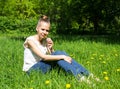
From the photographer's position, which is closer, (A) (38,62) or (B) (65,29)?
(A) (38,62)

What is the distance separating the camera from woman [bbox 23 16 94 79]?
18.3ft

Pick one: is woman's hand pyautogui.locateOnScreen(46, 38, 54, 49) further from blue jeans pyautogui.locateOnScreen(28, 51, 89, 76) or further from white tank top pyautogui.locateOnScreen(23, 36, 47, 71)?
blue jeans pyautogui.locateOnScreen(28, 51, 89, 76)

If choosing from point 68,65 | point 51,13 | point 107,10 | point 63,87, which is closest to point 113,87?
point 63,87

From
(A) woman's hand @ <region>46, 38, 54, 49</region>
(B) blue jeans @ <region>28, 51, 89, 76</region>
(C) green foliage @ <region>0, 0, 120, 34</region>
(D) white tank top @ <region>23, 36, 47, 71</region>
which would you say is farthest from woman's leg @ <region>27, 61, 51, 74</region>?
(C) green foliage @ <region>0, 0, 120, 34</region>

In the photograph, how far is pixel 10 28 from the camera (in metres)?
35.8

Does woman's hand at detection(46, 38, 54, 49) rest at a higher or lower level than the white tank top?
higher

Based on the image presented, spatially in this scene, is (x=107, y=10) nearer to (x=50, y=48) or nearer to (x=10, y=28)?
(x=10, y=28)

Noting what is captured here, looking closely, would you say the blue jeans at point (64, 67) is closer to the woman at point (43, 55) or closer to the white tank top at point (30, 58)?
the woman at point (43, 55)

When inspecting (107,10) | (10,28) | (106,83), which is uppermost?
(106,83)

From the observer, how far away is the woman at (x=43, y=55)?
5.57 meters

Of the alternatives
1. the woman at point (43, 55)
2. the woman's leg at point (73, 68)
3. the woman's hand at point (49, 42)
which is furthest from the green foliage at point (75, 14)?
the woman's leg at point (73, 68)

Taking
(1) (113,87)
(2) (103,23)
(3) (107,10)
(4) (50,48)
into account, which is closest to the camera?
(1) (113,87)

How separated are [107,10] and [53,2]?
5.60 metres

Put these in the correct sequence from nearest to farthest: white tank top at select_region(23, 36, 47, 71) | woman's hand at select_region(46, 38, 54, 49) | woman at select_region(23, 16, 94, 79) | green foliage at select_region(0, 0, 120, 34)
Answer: woman at select_region(23, 16, 94, 79) < white tank top at select_region(23, 36, 47, 71) < woman's hand at select_region(46, 38, 54, 49) < green foliage at select_region(0, 0, 120, 34)
